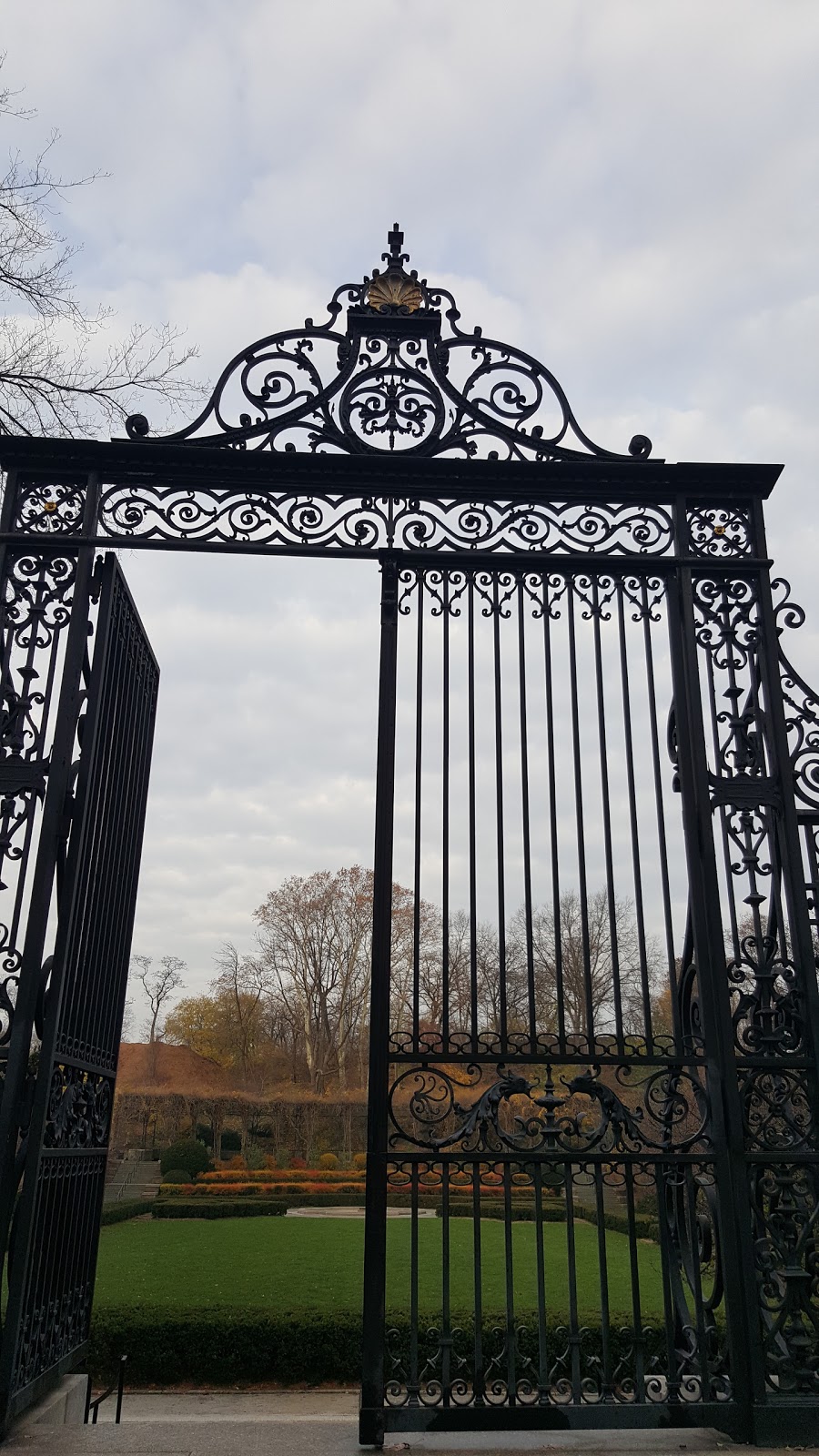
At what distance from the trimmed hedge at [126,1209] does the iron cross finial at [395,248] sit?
22188 mm

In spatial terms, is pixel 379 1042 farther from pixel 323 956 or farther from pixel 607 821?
pixel 323 956

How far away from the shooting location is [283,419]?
5.47 m

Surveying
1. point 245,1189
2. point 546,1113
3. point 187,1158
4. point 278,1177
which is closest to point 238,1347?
point 546,1113

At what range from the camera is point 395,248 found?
5836 millimetres

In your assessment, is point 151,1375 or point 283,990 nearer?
point 151,1375

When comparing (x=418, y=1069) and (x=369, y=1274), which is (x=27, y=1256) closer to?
(x=369, y=1274)

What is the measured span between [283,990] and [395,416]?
33.7 m

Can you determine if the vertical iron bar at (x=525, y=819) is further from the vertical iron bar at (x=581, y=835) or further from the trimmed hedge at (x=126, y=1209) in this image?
the trimmed hedge at (x=126, y=1209)

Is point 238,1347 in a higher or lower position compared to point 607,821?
lower

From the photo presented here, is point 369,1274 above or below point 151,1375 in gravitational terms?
above

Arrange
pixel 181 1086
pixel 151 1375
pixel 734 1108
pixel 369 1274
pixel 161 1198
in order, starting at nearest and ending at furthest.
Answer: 1. pixel 369 1274
2. pixel 734 1108
3. pixel 151 1375
4. pixel 161 1198
5. pixel 181 1086

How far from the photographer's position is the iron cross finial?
228 inches

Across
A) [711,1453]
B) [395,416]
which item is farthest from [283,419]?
[711,1453]

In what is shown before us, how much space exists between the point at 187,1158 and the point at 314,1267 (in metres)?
13.0
